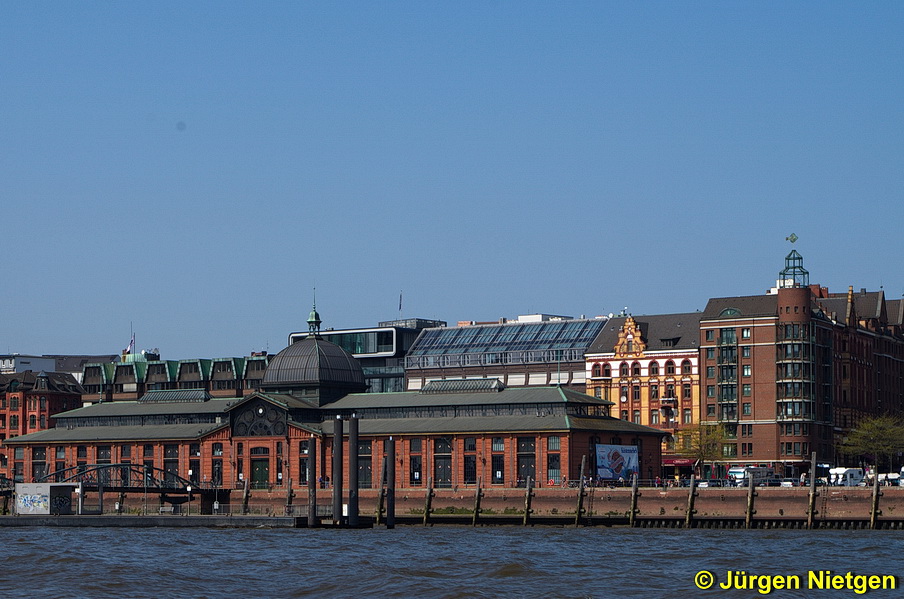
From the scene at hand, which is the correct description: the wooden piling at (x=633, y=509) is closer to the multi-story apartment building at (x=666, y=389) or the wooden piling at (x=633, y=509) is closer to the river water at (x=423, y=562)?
the river water at (x=423, y=562)

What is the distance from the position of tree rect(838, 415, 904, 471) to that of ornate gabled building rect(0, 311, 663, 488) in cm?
2835

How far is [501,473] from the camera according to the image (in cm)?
15938

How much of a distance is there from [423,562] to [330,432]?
7695cm

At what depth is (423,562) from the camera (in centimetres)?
9362

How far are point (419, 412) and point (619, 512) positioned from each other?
36.2 meters

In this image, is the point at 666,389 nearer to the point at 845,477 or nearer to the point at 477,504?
the point at 845,477

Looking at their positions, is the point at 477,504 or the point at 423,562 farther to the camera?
the point at 477,504

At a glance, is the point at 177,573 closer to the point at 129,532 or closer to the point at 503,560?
the point at 503,560

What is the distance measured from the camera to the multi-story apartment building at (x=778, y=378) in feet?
603

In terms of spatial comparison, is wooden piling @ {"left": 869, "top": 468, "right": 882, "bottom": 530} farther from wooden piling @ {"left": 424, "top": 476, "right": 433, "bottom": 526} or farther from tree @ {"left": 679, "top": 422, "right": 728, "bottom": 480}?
tree @ {"left": 679, "top": 422, "right": 728, "bottom": 480}

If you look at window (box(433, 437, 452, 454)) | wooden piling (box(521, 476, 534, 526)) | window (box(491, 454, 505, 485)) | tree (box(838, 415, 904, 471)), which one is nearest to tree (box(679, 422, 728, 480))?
tree (box(838, 415, 904, 471))

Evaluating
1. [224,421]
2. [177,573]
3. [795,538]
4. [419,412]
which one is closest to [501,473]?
[419,412]

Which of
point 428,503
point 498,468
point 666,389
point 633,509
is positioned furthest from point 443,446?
point 666,389

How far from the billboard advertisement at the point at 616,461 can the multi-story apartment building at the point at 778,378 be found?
22.8m
